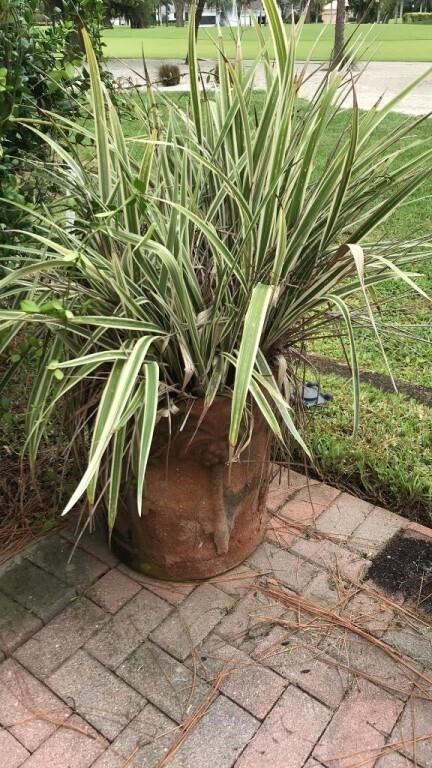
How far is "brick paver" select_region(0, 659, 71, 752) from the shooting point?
1.50 m

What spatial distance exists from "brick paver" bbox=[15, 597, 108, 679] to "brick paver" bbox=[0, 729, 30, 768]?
0.54ft

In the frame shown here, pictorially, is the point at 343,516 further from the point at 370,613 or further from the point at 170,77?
the point at 170,77

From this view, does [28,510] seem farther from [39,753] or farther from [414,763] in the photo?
[414,763]

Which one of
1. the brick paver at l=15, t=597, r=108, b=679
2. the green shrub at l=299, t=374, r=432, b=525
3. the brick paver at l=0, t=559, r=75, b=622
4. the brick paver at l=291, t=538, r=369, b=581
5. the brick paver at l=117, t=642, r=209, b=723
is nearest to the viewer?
the brick paver at l=117, t=642, r=209, b=723


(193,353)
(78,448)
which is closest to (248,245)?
(193,353)

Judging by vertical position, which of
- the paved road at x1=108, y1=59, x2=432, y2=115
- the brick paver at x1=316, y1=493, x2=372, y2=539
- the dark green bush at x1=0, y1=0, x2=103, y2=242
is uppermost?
the dark green bush at x1=0, y1=0, x2=103, y2=242

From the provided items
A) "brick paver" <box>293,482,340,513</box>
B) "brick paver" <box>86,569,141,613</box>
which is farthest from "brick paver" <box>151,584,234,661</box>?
"brick paver" <box>293,482,340,513</box>

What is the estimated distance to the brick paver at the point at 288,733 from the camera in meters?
1.43

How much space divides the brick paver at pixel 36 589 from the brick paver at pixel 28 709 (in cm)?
19

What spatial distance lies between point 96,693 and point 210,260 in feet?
3.78

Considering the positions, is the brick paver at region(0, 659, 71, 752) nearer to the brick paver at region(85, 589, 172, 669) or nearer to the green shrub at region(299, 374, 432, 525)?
the brick paver at region(85, 589, 172, 669)

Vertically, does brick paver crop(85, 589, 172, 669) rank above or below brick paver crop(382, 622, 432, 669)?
above

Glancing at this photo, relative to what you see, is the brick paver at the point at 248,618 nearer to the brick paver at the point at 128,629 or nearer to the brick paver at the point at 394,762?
the brick paver at the point at 128,629

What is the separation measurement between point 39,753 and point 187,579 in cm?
59
